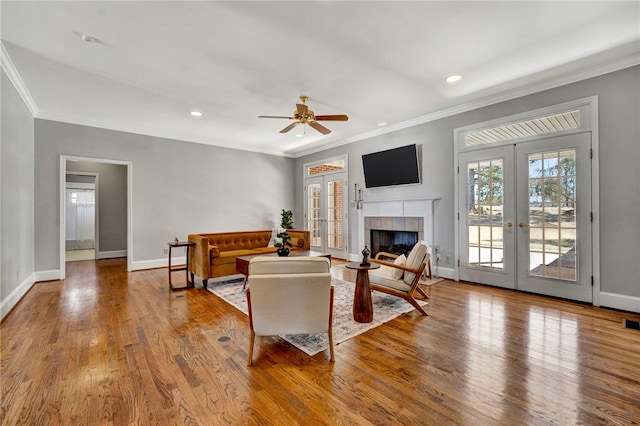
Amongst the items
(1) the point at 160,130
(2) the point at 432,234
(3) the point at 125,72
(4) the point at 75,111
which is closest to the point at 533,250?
(2) the point at 432,234

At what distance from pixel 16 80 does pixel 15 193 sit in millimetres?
1459

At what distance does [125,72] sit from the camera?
3439mm

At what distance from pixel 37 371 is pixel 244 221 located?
5.30 metres

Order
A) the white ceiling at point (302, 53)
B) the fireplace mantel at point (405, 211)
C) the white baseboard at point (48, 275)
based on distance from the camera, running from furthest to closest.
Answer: the fireplace mantel at point (405, 211)
the white baseboard at point (48, 275)
the white ceiling at point (302, 53)

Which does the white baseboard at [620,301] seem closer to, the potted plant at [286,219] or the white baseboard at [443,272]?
the white baseboard at [443,272]

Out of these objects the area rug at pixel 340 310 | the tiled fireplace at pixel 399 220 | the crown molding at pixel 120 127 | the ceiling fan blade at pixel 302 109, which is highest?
the crown molding at pixel 120 127

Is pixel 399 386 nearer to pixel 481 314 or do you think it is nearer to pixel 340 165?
pixel 481 314

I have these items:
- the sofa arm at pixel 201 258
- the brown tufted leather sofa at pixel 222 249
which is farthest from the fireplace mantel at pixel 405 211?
the sofa arm at pixel 201 258

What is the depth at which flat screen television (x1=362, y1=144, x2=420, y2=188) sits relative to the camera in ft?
17.3

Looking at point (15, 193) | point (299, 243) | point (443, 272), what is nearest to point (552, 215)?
point (443, 272)

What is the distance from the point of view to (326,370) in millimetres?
2121

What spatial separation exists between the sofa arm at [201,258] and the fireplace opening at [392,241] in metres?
3.43

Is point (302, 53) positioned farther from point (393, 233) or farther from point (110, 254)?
point (110, 254)

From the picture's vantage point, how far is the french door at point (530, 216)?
358cm
